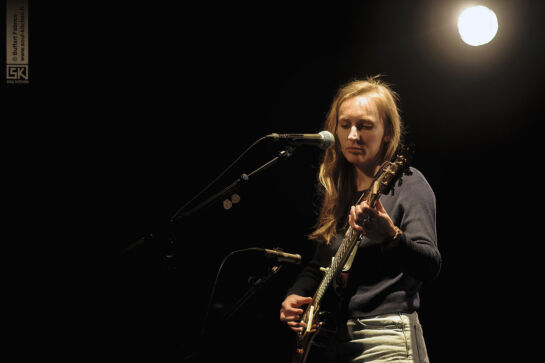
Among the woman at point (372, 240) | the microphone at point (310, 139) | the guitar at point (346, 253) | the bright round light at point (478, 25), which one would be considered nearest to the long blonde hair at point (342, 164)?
the woman at point (372, 240)

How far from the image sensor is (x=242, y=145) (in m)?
3.34

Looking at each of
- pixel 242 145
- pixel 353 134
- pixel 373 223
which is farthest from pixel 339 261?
pixel 242 145

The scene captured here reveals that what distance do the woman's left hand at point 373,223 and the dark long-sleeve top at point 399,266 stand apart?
4.4 inches

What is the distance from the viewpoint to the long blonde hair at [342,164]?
229cm

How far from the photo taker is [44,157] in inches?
128

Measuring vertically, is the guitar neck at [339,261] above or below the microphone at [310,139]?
below

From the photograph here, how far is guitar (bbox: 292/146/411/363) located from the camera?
181 centimetres

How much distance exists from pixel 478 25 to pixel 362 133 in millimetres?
1243

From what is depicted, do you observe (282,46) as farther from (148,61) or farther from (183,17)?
(148,61)

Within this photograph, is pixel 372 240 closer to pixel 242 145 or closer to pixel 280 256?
pixel 280 256

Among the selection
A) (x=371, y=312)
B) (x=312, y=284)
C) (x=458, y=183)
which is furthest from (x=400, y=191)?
(x=458, y=183)

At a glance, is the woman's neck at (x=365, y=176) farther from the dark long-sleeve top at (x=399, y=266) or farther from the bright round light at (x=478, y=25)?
the bright round light at (x=478, y=25)
